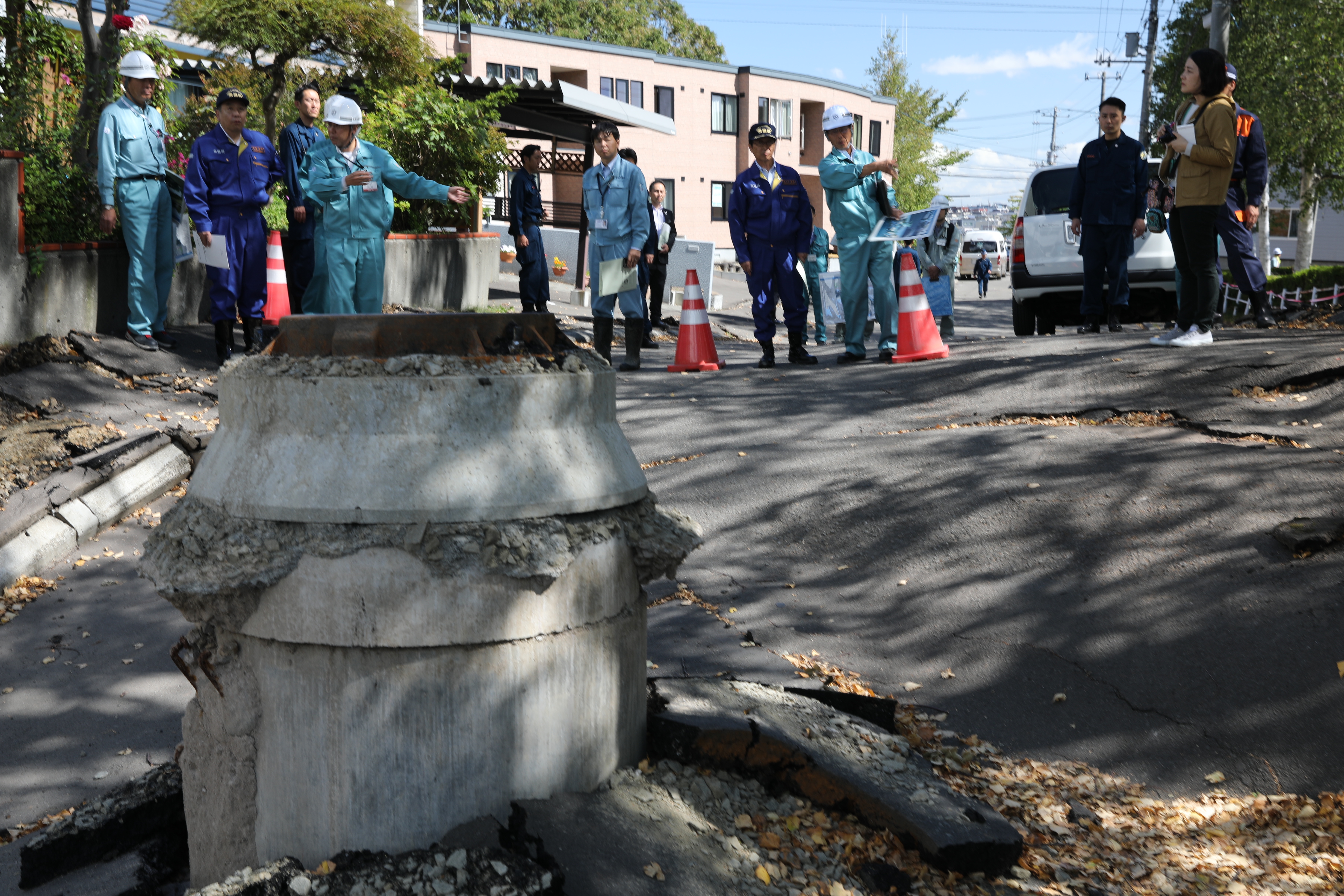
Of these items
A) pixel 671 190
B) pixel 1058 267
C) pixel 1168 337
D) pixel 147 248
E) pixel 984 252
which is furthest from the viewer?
pixel 984 252

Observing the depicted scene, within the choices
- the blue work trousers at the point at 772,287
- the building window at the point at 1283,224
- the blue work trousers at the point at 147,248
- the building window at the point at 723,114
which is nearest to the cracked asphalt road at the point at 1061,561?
the blue work trousers at the point at 772,287

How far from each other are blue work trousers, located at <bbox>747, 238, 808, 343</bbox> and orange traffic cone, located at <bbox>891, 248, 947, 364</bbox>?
0.84 m

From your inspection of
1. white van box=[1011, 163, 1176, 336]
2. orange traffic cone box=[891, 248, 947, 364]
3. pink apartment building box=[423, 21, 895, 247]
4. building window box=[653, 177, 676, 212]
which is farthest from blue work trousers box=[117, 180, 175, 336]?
building window box=[653, 177, 676, 212]

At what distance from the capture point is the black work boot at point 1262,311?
9.08 metres

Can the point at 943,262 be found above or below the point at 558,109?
below

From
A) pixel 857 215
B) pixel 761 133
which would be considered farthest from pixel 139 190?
pixel 857 215

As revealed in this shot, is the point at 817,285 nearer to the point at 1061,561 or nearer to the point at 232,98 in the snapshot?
the point at 232,98

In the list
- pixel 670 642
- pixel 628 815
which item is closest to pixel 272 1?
pixel 670 642

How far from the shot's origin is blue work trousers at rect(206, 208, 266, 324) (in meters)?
8.14

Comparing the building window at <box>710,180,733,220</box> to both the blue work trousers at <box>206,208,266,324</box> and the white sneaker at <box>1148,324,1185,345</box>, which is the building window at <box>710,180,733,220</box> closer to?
the blue work trousers at <box>206,208,266,324</box>

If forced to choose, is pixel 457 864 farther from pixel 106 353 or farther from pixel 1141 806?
pixel 106 353

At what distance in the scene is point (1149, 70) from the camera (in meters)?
34.1

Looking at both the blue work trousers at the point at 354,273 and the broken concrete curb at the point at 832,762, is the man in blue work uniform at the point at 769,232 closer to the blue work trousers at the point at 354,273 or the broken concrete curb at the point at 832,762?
the blue work trousers at the point at 354,273

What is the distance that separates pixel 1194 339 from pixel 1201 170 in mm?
1165
